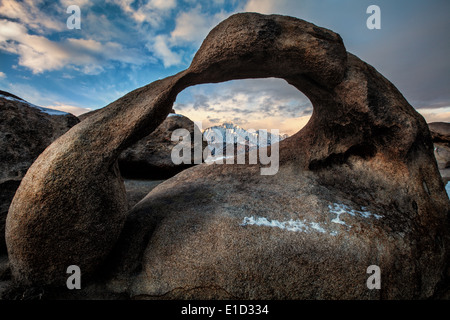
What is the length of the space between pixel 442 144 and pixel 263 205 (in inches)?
559

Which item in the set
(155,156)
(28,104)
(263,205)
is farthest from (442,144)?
(28,104)

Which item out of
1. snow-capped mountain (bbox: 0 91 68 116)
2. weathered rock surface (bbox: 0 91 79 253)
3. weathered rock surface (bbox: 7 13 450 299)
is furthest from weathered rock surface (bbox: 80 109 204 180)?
weathered rock surface (bbox: 7 13 450 299)

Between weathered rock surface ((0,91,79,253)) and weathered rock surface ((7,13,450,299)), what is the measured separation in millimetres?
939

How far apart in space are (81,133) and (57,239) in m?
0.98

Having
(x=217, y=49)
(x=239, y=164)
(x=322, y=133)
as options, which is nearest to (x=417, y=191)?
(x=322, y=133)

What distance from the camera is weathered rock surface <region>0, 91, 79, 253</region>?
286cm

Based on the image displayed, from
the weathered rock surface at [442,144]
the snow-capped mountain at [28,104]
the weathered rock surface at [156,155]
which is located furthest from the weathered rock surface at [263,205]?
the weathered rock surface at [442,144]

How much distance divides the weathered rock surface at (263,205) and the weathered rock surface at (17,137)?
0.94 meters

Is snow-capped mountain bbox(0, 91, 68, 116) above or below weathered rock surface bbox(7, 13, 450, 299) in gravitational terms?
above

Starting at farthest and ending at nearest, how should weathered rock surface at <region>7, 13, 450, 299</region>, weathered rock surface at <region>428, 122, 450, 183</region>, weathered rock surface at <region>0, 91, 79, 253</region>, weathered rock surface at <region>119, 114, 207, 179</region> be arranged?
weathered rock surface at <region>428, 122, 450, 183</region>
weathered rock surface at <region>119, 114, 207, 179</region>
weathered rock surface at <region>0, 91, 79, 253</region>
weathered rock surface at <region>7, 13, 450, 299</region>

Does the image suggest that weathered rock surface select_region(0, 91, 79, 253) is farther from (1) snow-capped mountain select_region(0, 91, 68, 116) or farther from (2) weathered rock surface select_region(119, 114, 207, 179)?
(2) weathered rock surface select_region(119, 114, 207, 179)

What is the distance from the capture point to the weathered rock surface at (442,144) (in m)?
11.8

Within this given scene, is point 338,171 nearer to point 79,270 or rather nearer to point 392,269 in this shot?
point 392,269

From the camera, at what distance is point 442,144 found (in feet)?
40.0
